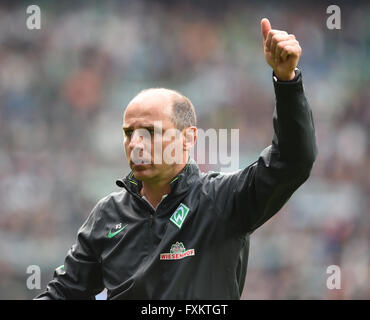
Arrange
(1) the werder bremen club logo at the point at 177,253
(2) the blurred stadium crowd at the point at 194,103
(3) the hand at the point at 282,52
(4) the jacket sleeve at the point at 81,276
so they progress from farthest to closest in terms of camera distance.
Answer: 1. (2) the blurred stadium crowd at the point at 194,103
2. (4) the jacket sleeve at the point at 81,276
3. (1) the werder bremen club logo at the point at 177,253
4. (3) the hand at the point at 282,52

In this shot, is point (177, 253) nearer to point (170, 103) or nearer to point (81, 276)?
point (81, 276)

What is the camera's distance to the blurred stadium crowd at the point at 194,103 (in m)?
8.51

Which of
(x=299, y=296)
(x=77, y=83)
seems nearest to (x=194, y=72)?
(x=77, y=83)

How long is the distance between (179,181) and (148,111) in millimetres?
352

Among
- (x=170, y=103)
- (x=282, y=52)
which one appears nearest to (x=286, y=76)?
(x=282, y=52)

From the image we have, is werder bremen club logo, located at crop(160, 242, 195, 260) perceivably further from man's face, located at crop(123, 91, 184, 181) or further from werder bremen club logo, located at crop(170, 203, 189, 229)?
man's face, located at crop(123, 91, 184, 181)

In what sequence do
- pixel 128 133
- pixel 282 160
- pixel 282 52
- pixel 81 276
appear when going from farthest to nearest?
1. pixel 81 276
2. pixel 128 133
3. pixel 282 160
4. pixel 282 52

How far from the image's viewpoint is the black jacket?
251 centimetres

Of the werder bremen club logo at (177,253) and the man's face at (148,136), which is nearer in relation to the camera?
the werder bremen club logo at (177,253)

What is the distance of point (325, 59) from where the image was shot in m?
9.87

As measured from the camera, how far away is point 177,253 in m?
2.78

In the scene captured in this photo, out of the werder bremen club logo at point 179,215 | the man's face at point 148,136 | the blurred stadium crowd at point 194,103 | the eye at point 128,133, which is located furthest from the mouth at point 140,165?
the blurred stadium crowd at point 194,103

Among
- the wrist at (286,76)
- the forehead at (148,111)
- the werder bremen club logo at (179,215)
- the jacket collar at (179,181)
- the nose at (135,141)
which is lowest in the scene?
the werder bremen club logo at (179,215)

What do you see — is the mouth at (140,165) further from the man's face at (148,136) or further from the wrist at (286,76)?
the wrist at (286,76)
